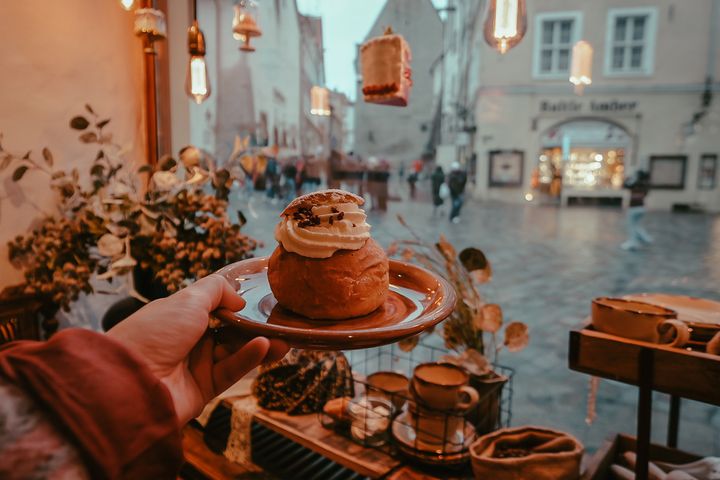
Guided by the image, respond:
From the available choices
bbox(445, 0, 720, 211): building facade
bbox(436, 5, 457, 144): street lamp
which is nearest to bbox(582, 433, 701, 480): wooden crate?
bbox(445, 0, 720, 211): building facade

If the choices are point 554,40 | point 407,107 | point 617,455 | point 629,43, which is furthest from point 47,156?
point 629,43

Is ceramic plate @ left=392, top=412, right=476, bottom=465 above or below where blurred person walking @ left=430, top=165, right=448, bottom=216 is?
below

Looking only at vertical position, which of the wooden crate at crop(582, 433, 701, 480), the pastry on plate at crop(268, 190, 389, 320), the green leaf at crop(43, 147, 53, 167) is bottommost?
the wooden crate at crop(582, 433, 701, 480)

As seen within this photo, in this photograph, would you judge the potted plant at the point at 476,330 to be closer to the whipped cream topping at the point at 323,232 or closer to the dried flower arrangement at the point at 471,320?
the dried flower arrangement at the point at 471,320

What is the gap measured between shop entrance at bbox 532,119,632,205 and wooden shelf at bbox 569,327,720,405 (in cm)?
254

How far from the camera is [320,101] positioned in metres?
2.56

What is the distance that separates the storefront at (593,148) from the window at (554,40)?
19 centimetres

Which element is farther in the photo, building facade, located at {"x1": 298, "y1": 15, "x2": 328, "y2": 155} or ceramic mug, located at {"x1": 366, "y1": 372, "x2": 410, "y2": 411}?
building facade, located at {"x1": 298, "y1": 15, "x2": 328, "y2": 155}

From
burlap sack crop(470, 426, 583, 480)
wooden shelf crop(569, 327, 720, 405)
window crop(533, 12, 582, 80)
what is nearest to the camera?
wooden shelf crop(569, 327, 720, 405)

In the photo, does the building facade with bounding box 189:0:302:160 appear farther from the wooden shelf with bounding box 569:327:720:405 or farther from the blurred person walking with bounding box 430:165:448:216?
Answer: the wooden shelf with bounding box 569:327:720:405

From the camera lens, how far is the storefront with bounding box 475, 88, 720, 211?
8.57ft

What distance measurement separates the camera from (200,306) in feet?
2.40

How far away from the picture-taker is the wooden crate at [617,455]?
4.17 ft

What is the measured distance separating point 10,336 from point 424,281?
1.69m
